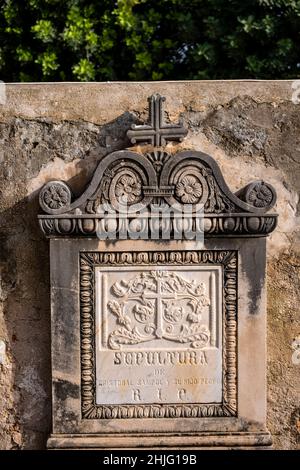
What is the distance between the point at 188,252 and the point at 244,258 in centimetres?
31

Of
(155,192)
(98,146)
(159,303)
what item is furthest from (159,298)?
(98,146)

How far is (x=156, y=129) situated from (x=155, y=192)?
0.34 metres

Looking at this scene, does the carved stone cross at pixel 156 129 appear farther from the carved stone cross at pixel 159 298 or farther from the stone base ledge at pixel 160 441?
the stone base ledge at pixel 160 441

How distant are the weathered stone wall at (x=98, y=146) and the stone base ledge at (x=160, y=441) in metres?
0.59

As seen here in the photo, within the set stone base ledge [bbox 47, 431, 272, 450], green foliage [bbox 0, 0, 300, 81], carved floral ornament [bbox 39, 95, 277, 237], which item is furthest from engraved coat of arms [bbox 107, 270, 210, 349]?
green foliage [bbox 0, 0, 300, 81]

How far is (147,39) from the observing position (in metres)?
6.34

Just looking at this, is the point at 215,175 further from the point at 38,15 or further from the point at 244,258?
the point at 38,15

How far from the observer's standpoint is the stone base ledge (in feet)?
11.8

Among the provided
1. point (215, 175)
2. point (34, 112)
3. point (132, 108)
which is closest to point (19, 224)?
point (34, 112)

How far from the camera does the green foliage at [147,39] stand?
19.1ft

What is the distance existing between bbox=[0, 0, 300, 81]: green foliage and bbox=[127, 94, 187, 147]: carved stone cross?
8.37 ft

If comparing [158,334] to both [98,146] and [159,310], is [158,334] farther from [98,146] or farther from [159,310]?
[98,146]

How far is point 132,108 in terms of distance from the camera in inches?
143

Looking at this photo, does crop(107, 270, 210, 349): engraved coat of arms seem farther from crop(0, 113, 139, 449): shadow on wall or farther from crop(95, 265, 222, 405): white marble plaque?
crop(0, 113, 139, 449): shadow on wall
